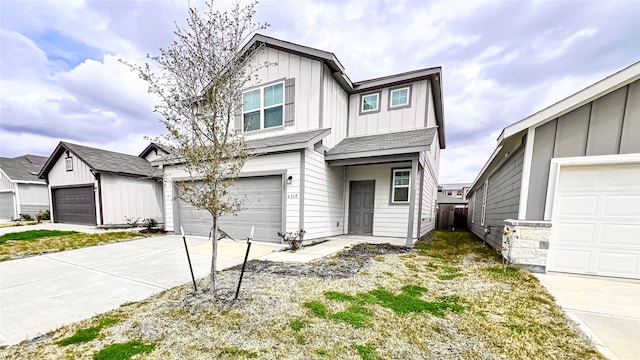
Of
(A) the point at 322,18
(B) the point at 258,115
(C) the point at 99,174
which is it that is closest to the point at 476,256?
(B) the point at 258,115

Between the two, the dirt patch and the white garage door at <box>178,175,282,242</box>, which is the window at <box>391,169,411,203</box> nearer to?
the dirt patch

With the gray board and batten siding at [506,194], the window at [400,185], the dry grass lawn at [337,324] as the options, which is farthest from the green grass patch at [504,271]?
the window at [400,185]

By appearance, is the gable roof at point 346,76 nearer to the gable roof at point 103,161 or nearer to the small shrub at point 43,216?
the gable roof at point 103,161

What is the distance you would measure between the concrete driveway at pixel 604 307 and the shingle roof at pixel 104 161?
13176mm

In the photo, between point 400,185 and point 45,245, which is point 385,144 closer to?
point 400,185

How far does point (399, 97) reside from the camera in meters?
8.50

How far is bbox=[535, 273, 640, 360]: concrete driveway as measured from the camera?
2176 mm

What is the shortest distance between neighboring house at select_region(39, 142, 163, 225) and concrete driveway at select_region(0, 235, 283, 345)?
6.01 metres

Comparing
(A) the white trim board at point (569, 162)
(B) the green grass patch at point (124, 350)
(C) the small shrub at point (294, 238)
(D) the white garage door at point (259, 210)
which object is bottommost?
(B) the green grass patch at point (124, 350)

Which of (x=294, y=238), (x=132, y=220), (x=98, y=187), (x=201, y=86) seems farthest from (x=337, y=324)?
(x=98, y=187)

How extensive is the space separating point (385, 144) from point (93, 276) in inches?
283

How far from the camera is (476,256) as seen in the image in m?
5.68

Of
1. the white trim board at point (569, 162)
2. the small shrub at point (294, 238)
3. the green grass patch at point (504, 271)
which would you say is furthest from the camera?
the small shrub at point (294, 238)

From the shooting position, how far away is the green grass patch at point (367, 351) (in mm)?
1957
